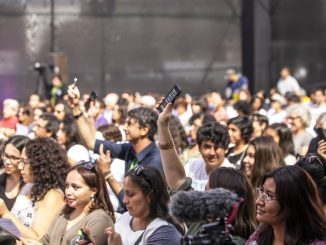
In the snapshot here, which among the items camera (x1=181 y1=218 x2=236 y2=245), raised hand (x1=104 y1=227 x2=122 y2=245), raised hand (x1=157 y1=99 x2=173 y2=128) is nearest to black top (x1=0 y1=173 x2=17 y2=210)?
raised hand (x1=157 y1=99 x2=173 y2=128)

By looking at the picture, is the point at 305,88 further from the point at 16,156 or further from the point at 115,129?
the point at 16,156

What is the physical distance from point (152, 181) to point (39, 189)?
169 centimetres

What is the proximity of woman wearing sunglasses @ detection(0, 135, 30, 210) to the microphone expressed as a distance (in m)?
3.89

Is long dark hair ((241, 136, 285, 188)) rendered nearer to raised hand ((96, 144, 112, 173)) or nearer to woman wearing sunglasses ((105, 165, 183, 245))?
raised hand ((96, 144, 112, 173))

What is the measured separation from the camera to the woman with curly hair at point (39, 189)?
6.14 metres

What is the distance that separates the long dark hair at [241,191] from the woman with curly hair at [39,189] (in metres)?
1.64

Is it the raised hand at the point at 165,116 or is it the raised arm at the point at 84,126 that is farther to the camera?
the raised arm at the point at 84,126

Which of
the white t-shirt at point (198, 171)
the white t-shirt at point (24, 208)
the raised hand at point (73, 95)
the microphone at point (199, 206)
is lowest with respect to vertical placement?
the white t-shirt at point (24, 208)

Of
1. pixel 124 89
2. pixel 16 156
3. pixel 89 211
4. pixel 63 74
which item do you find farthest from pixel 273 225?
pixel 124 89

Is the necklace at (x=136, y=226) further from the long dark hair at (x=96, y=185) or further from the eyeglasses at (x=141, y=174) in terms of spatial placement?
the long dark hair at (x=96, y=185)

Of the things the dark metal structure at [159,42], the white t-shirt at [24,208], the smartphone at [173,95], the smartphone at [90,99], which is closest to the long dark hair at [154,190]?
the smartphone at [173,95]

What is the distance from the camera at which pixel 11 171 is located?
283 inches

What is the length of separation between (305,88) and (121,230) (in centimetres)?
1692

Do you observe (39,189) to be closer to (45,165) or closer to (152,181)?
(45,165)
